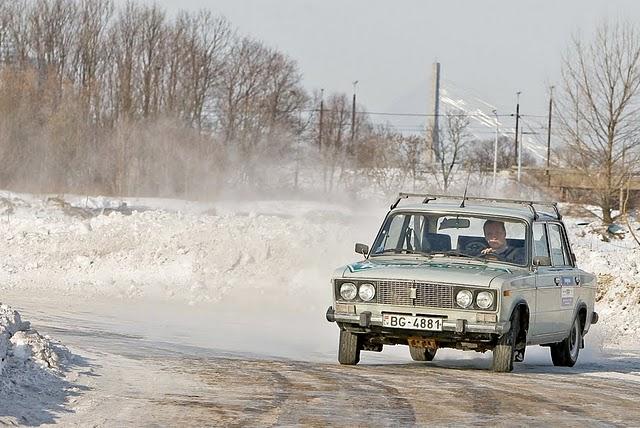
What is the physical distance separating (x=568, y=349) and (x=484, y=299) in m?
2.88

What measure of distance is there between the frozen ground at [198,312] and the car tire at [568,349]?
0.18m

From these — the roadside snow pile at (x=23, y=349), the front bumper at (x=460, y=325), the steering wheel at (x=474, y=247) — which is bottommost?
the roadside snow pile at (x=23, y=349)

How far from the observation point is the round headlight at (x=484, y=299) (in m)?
12.0

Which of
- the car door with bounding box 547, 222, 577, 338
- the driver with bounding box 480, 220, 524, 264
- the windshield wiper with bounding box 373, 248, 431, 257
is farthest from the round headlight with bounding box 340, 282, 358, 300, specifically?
A: the car door with bounding box 547, 222, 577, 338

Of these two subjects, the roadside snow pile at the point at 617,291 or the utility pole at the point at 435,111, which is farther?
the utility pole at the point at 435,111

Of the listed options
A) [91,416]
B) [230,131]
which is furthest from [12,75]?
[91,416]

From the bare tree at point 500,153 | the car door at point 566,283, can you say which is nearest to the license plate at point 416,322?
the car door at point 566,283

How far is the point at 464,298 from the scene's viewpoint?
1198cm

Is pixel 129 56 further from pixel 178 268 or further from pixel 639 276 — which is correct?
pixel 639 276

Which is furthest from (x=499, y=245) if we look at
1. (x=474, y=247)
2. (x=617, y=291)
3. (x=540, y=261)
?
(x=617, y=291)

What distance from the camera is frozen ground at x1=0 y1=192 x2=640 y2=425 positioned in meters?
9.27

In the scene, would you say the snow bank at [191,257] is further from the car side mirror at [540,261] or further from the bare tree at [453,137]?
Answer: the bare tree at [453,137]

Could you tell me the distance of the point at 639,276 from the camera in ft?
74.3

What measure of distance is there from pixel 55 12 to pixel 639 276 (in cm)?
5790
